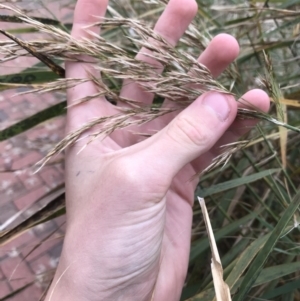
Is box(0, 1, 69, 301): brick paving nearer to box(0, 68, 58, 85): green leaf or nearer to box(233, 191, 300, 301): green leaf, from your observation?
box(0, 68, 58, 85): green leaf

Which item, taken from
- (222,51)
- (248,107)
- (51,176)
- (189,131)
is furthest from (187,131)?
(51,176)

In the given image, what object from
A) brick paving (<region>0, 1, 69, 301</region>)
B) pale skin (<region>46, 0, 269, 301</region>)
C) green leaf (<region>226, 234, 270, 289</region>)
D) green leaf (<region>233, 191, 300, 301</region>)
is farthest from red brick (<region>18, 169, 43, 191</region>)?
green leaf (<region>233, 191, 300, 301</region>)

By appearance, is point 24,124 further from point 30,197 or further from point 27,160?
point 27,160

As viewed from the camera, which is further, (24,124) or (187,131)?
(24,124)

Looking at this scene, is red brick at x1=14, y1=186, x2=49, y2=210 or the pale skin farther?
red brick at x1=14, y1=186, x2=49, y2=210

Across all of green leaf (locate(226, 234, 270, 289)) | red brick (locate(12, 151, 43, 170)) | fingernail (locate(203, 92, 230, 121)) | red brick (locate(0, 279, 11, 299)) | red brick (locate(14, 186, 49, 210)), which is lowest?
red brick (locate(0, 279, 11, 299))
